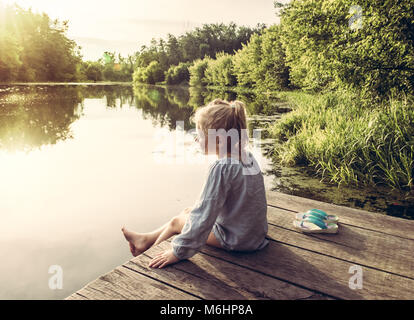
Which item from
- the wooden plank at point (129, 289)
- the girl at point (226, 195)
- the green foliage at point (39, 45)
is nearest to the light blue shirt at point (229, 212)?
the girl at point (226, 195)

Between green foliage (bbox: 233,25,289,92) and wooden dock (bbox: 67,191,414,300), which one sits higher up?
green foliage (bbox: 233,25,289,92)

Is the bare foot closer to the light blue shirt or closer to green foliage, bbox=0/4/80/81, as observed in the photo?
the light blue shirt

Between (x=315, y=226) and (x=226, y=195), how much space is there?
2.64ft

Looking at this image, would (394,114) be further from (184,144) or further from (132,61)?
(132,61)

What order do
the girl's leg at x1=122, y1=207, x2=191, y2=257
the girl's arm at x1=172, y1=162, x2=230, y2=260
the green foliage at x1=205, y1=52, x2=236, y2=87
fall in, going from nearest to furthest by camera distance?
the girl's arm at x1=172, y1=162, x2=230, y2=260
the girl's leg at x1=122, y1=207, x2=191, y2=257
the green foliage at x1=205, y1=52, x2=236, y2=87

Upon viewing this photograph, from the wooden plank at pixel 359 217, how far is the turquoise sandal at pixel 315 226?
10.8 inches

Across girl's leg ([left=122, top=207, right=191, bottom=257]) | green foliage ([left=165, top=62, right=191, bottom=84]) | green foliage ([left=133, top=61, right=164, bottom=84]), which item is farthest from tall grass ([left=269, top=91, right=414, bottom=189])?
green foliage ([left=133, top=61, right=164, bottom=84])

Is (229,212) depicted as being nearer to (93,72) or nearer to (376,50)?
(376,50)

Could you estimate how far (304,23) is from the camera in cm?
884

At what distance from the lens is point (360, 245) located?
7.06 ft

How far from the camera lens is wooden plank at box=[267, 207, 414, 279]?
76.7 inches

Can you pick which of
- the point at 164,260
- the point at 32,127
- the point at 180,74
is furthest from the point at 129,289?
the point at 180,74

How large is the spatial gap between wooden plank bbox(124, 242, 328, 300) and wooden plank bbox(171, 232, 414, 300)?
6 centimetres
